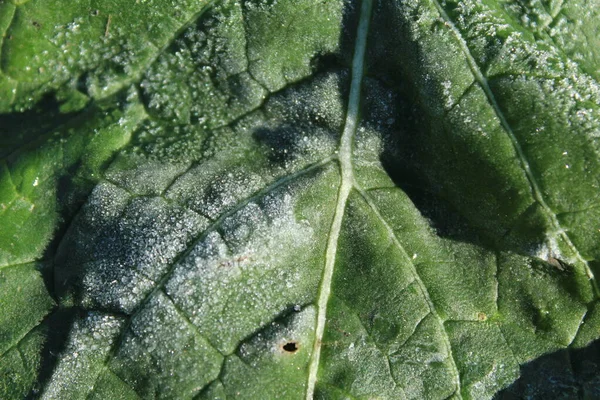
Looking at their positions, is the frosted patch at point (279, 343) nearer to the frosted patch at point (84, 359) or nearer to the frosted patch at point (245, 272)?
the frosted patch at point (245, 272)

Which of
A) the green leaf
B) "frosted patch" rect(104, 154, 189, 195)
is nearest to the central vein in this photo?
the green leaf

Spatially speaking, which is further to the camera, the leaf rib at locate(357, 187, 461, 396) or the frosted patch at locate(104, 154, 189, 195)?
the frosted patch at locate(104, 154, 189, 195)

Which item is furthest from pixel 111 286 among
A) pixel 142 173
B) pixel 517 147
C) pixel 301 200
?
pixel 517 147

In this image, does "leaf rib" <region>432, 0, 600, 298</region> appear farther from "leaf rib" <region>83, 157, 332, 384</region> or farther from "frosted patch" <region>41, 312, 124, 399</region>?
"frosted patch" <region>41, 312, 124, 399</region>

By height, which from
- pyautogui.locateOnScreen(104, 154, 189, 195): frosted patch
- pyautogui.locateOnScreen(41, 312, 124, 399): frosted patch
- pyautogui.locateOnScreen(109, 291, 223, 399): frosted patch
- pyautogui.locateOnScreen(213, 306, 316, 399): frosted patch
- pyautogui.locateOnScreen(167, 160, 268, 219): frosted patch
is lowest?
pyautogui.locateOnScreen(41, 312, 124, 399): frosted patch

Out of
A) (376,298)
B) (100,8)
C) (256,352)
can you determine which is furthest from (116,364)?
(100,8)

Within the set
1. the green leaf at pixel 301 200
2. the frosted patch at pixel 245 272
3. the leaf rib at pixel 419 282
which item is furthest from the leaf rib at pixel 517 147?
the frosted patch at pixel 245 272

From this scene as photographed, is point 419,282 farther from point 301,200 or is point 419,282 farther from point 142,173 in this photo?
point 142,173

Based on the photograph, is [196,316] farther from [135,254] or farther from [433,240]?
[433,240]
